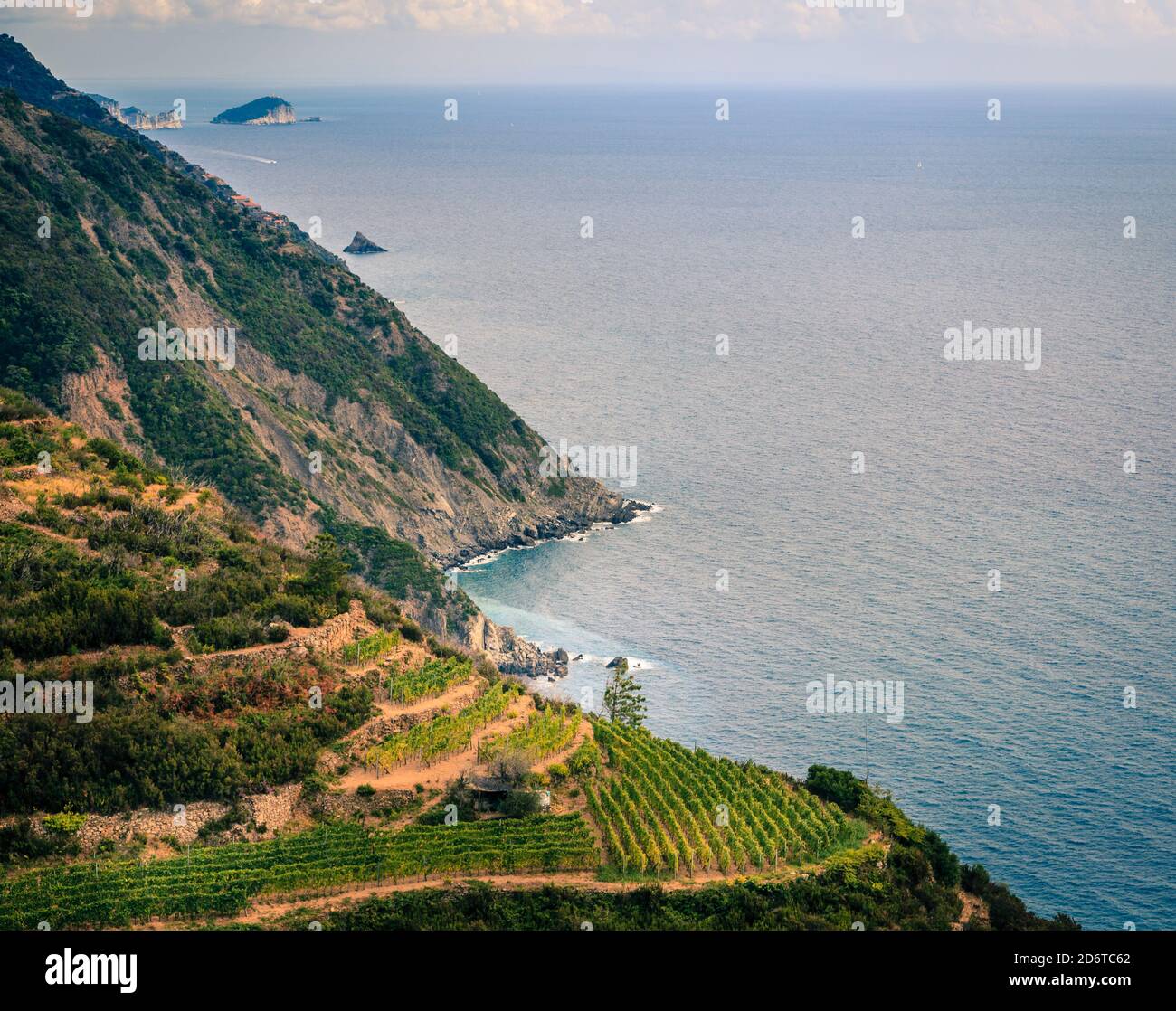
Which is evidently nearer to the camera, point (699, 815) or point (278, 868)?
point (278, 868)

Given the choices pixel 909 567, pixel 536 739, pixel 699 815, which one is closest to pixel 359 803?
pixel 536 739

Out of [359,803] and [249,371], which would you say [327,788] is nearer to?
[359,803]

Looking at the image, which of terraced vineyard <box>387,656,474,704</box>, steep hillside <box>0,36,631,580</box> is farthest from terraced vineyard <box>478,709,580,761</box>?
steep hillside <box>0,36,631,580</box>

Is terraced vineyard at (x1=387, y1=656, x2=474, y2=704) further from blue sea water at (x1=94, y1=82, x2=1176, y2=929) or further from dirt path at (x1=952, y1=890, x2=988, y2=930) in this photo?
blue sea water at (x1=94, y1=82, x2=1176, y2=929)

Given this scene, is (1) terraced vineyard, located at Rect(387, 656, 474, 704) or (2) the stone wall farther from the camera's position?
(1) terraced vineyard, located at Rect(387, 656, 474, 704)

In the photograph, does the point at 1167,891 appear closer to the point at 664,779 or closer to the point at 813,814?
the point at 813,814
